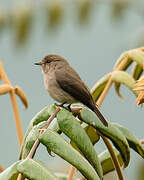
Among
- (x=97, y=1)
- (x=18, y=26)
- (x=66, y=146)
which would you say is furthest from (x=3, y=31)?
(x=66, y=146)

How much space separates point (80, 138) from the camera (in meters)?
1.30

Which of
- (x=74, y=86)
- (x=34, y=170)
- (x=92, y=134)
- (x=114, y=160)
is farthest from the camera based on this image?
(x=74, y=86)

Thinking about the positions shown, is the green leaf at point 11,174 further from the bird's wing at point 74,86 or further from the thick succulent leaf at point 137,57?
the thick succulent leaf at point 137,57

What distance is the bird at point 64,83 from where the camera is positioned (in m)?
1.74

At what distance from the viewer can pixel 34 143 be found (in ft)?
4.24

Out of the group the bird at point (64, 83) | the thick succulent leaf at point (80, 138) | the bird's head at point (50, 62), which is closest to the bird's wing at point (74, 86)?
the bird at point (64, 83)

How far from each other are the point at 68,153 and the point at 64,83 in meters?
0.69

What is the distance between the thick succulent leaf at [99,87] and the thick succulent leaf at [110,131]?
1.19 feet

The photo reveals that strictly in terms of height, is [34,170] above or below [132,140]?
above

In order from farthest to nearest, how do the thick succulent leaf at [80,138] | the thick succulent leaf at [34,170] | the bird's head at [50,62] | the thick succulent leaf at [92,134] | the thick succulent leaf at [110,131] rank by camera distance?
the bird's head at [50,62] → the thick succulent leaf at [92,134] → the thick succulent leaf at [110,131] → the thick succulent leaf at [80,138] → the thick succulent leaf at [34,170]

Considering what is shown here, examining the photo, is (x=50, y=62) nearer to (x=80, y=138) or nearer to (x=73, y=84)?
(x=73, y=84)

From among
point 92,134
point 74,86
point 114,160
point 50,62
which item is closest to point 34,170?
point 114,160

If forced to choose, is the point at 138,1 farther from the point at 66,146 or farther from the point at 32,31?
the point at 66,146

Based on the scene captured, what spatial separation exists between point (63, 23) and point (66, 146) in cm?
185
